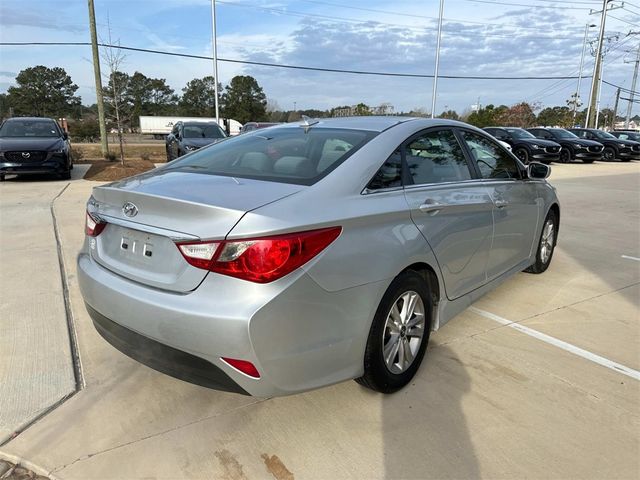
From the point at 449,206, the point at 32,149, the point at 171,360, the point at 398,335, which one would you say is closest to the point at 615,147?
the point at 32,149

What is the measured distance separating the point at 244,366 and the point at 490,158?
2.86 meters

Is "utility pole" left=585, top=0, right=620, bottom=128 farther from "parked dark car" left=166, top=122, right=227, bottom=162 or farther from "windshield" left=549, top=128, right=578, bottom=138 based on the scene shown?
"parked dark car" left=166, top=122, right=227, bottom=162

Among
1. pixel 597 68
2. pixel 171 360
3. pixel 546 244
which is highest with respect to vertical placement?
pixel 597 68

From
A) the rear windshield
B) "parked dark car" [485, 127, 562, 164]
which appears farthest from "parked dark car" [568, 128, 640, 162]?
the rear windshield

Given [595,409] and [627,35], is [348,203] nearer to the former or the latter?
[595,409]

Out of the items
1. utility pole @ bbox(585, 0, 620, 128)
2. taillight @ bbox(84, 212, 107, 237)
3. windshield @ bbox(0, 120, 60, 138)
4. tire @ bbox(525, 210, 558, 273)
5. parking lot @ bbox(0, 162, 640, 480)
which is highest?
utility pole @ bbox(585, 0, 620, 128)

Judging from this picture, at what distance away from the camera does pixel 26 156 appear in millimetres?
11266

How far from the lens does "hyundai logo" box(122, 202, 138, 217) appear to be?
2.39m

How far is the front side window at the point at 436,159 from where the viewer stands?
3014mm

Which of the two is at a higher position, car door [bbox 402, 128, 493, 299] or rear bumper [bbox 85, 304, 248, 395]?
car door [bbox 402, 128, 493, 299]

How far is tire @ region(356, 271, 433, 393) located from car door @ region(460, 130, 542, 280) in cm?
108

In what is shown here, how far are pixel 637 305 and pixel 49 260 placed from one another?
5.99 m

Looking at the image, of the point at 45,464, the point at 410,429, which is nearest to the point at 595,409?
the point at 410,429

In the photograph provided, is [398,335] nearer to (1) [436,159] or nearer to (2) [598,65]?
(1) [436,159]
